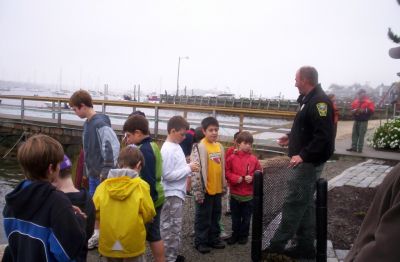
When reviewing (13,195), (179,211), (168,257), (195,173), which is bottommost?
(168,257)

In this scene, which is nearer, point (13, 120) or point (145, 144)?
point (145, 144)

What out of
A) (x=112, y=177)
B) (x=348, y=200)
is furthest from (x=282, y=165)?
(x=348, y=200)

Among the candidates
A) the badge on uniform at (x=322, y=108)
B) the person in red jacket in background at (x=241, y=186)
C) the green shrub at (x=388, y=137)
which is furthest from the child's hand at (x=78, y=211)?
the green shrub at (x=388, y=137)

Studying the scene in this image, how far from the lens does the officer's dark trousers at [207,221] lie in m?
4.57

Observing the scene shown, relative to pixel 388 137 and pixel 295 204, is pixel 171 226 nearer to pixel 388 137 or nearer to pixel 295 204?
pixel 295 204

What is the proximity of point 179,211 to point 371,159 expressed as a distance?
29.9 ft

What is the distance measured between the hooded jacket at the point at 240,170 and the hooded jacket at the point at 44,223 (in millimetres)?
2853

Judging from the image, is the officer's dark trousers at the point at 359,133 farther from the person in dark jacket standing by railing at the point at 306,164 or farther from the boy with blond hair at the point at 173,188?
the boy with blond hair at the point at 173,188

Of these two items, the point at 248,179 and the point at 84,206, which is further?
the point at 248,179

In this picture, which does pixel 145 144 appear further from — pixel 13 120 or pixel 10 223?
pixel 13 120

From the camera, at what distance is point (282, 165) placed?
3.61 m

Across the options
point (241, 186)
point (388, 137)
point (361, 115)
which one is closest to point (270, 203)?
point (241, 186)

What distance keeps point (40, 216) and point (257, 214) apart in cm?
195

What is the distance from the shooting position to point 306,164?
143 inches
